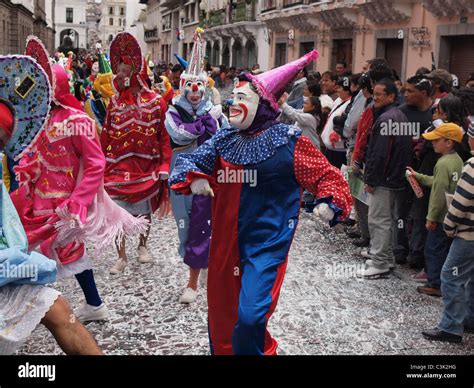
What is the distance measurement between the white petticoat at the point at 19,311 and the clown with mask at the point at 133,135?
322cm

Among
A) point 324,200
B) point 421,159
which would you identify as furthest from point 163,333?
point 421,159

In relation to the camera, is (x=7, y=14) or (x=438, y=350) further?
(x=7, y=14)

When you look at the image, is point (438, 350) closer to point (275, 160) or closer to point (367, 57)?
point (275, 160)

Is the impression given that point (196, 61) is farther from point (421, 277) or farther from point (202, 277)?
point (421, 277)

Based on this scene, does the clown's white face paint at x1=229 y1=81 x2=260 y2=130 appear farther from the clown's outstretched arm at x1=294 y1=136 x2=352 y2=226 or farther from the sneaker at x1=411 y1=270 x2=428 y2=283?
the sneaker at x1=411 y1=270 x2=428 y2=283

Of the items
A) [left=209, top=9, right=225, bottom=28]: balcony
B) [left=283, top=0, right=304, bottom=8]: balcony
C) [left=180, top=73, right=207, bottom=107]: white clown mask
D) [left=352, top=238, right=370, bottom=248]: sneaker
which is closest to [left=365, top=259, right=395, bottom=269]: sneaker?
[left=352, top=238, right=370, bottom=248]: sneaker

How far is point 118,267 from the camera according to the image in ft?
20.5

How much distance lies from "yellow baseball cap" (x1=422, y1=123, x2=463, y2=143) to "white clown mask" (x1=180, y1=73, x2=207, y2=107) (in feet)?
6.41

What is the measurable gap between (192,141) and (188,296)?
1362mm

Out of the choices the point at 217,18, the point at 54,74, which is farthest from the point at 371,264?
the point at 217,18

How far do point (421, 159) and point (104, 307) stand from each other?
332 cm

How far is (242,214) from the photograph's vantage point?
145 inches

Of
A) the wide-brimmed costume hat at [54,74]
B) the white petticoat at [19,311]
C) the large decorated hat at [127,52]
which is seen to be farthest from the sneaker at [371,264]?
the white petticoat at [19,311]

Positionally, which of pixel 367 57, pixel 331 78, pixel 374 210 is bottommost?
pixel 374 210
